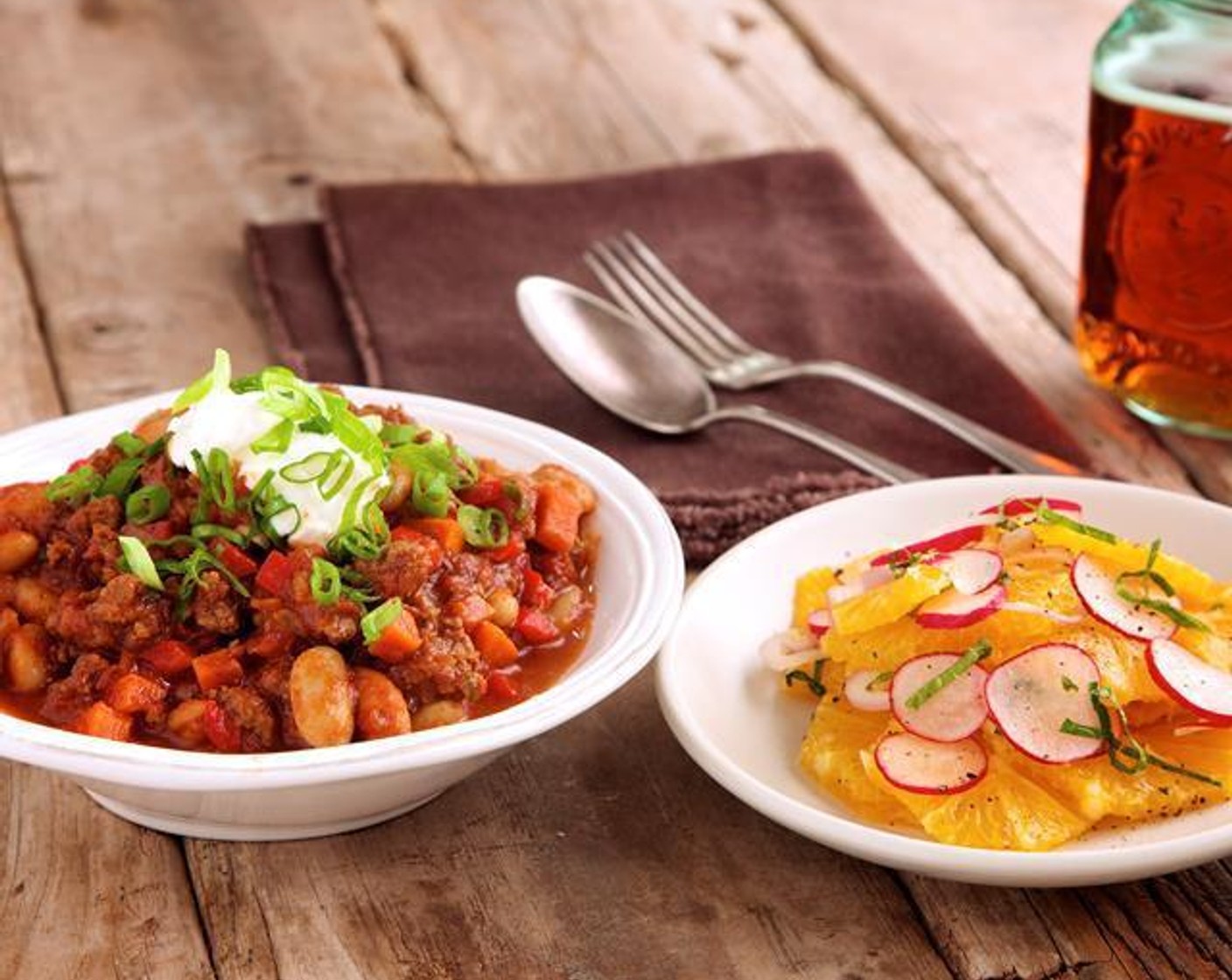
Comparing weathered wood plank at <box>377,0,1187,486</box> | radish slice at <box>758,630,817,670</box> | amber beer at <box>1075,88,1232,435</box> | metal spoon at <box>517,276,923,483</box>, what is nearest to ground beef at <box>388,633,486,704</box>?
radish slice at <box>758,630,817,670</box>

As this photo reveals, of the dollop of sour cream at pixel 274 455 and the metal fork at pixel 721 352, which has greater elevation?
the dollop of sour cream at pixel 274 455

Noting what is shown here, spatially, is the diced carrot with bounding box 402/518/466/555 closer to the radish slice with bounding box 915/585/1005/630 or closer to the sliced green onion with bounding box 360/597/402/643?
the sliced green onion with bounding box 360/597/402/643

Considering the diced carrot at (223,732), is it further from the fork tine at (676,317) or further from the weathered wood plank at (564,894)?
the fork tine at (676,317)

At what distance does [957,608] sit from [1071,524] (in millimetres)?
195

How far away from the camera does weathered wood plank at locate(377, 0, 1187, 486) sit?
352 cm

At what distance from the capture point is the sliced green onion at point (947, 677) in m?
1.94

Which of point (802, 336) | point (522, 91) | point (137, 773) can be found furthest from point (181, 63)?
point (137, 773)

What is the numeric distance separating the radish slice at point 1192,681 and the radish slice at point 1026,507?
0.93ft

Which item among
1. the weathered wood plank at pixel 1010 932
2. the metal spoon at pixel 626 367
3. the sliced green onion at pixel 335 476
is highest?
the sliced green onion at pixel 335 476

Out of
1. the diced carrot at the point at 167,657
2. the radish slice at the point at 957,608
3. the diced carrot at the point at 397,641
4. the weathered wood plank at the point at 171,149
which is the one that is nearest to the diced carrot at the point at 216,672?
the diced carrot at the point at 167,657

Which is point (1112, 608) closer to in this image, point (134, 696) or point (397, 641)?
point (397, 641)

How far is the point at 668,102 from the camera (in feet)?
13.3

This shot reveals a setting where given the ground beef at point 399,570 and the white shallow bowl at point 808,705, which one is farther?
the ground beef at point 399,570

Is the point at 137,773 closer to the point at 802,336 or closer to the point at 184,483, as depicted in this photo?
the point at 184,483
